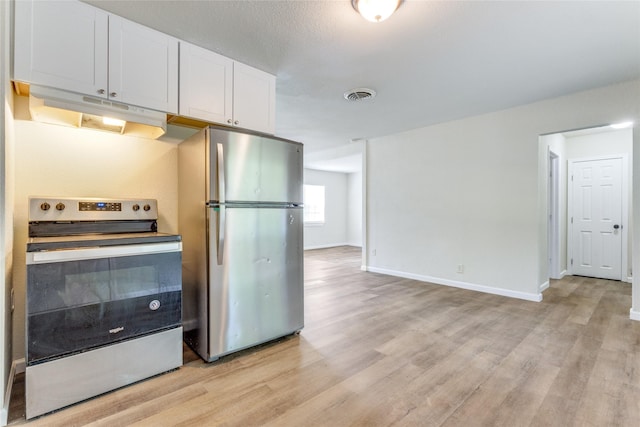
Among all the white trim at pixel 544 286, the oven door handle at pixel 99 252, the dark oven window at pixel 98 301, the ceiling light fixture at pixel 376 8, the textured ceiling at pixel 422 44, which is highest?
the textured ceiling at pixel 422 44

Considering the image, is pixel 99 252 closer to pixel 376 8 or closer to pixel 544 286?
pixel 376 8

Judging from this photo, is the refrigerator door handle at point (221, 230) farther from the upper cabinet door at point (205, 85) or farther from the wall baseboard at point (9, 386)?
the wall baseboard at point (9, 386)

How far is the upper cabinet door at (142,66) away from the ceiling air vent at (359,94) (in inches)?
70.8

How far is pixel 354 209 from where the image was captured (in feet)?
32.5

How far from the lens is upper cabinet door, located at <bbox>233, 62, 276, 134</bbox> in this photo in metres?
2.53

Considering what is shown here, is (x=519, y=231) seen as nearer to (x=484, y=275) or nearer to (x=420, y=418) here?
(x=484, y=275)

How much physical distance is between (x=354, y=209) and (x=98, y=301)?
8.54m

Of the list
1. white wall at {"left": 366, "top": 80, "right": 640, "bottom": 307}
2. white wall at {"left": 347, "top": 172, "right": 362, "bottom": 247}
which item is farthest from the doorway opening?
white wall at {"left": 347, "top": 172, "right": 362, "bottom": 247}

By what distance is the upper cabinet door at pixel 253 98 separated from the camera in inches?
99.7

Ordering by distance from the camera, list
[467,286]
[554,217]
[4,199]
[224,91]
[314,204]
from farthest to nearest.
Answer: [314,204]
[554,217]
[467,286]
[224,91]
[4,199]

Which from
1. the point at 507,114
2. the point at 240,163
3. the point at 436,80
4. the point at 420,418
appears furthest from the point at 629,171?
the point at 240,163

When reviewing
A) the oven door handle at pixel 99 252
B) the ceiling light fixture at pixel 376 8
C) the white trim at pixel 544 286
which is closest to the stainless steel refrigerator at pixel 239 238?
the oven door handle at pixel 99 252

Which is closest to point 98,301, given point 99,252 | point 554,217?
point 99,252

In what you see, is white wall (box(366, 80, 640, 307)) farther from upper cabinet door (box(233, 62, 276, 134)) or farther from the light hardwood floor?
upper cabinet door (box(233, 62, 276, 134))
